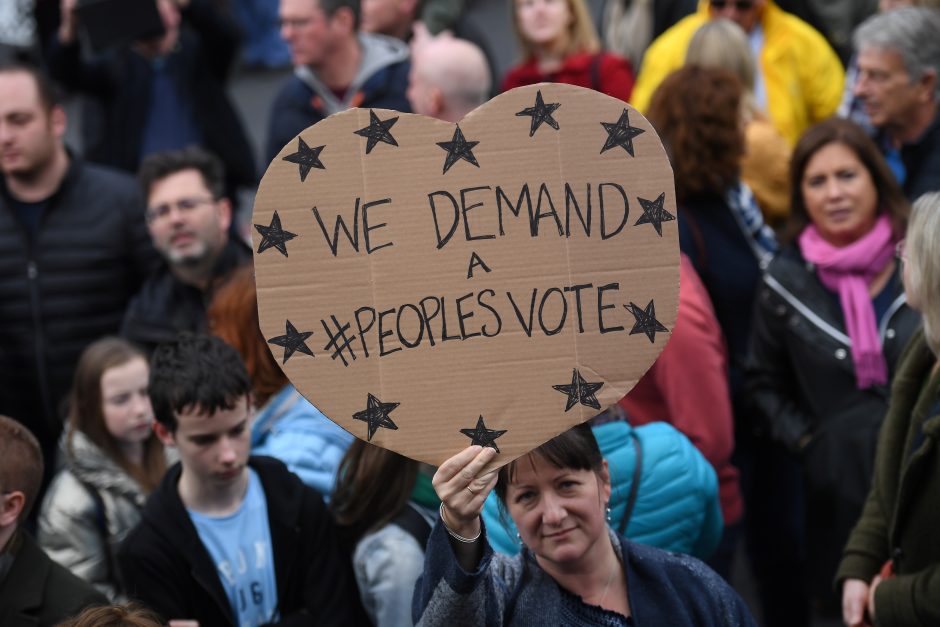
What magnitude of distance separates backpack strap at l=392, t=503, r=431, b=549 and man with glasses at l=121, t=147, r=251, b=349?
68.3 inches

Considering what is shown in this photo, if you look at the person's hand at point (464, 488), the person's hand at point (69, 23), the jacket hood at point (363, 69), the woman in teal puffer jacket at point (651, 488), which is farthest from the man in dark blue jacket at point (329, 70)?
the person's hand at point (464, 488)

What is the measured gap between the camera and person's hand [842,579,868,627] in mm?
3758

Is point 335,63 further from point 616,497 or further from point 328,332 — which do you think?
point 328,332

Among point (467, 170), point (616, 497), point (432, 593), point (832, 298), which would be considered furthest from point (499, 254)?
point (832, 298)

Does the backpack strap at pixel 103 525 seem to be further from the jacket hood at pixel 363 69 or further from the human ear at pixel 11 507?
the jacket hood at pixel 363 69

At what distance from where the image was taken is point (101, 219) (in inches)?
229

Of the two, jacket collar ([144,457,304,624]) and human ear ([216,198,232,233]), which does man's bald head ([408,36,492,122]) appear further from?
jacket collar ([144,457,304,624])

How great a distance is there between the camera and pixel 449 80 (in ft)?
19.7

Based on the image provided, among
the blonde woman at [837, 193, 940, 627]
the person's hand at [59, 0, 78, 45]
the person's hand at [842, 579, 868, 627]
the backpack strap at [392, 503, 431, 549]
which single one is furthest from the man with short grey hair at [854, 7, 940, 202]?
the person's hand at [59, 0, 78, 45]

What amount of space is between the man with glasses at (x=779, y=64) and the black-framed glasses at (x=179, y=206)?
2183 millimetres

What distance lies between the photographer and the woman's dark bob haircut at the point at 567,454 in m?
2.94

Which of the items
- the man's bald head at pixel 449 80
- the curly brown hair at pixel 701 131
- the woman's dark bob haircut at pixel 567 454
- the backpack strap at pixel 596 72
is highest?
the backpack strap at pixel 596 72

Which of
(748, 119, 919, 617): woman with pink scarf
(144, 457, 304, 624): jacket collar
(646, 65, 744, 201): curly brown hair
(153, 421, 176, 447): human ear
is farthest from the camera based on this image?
(646, 65, 744, 201): curly brown hair

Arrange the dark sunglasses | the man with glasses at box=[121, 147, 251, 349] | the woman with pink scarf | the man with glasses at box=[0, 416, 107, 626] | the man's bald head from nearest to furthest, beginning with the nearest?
1. the man with glasses at box=[0, 416, 107, 626]
2. the woman with pink scarf
3. the man with glasses at box=[121, 147, 251, 349]
4. the man's bald head
5. the dark sunglasses
